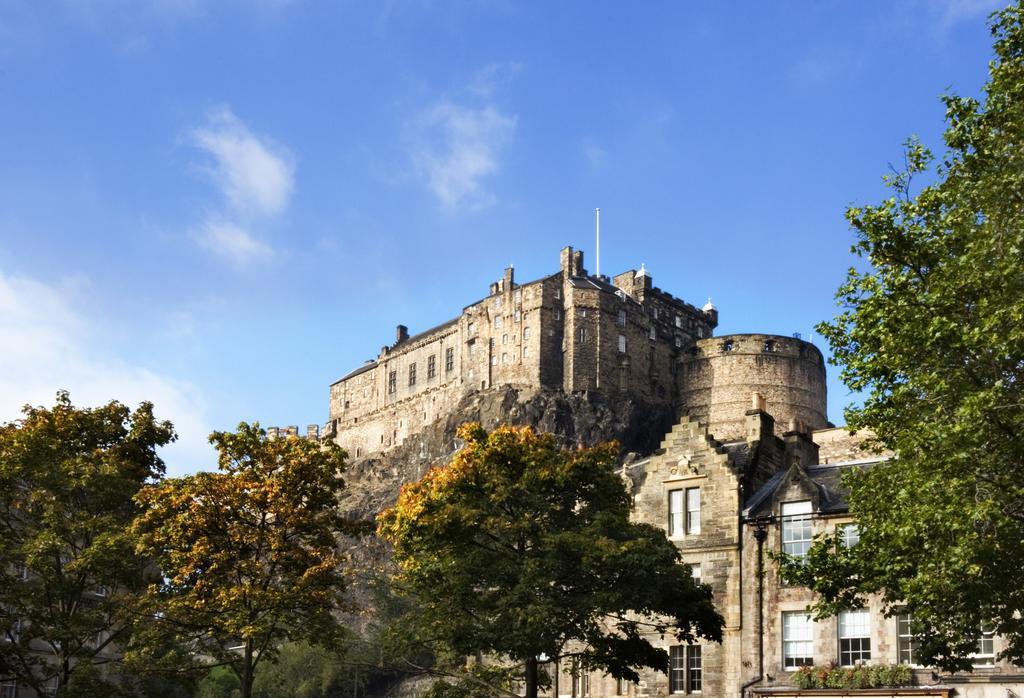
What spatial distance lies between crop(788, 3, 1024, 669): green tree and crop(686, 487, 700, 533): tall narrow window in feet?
44.6

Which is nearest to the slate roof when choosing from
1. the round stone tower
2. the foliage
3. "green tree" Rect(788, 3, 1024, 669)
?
the foliage

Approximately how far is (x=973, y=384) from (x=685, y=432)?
59.6 ft

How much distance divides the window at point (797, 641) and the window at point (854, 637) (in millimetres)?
903

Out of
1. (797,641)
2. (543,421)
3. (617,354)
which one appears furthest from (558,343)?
(797,641)

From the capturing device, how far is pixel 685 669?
3753 centimetres

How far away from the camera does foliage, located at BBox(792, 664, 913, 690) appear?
3284 cm

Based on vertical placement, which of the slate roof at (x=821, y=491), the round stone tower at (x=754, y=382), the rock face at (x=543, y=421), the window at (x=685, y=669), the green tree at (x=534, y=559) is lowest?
the window at (x=685, y=669)

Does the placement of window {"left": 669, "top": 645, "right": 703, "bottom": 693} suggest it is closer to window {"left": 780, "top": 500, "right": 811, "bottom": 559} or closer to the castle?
window {"left": 780, "top": 500, "right": 811, "bottom": 559}

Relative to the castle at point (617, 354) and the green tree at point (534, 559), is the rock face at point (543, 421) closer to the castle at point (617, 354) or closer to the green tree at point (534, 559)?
the castle at point (617, 354)

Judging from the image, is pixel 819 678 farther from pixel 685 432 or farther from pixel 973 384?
pixel 973 384

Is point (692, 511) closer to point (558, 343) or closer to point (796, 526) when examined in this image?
point (796, 526)

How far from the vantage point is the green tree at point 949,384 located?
845 inches

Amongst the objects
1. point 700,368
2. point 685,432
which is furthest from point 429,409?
point 685,432

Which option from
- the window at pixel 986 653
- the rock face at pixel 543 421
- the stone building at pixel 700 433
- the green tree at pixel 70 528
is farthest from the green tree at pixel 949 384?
the rock face at pixel 543 421
